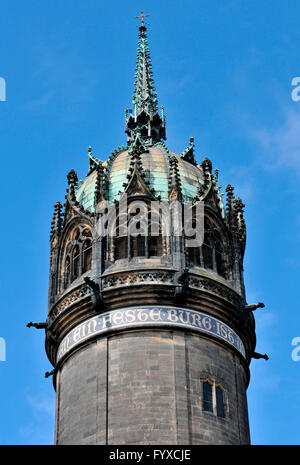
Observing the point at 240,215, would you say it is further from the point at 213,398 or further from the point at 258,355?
the point at 213,398

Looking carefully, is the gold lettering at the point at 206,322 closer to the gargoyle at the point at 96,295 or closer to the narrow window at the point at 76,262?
the gargoyle at the point at 96,295

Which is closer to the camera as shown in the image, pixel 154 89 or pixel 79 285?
pixel 79 285

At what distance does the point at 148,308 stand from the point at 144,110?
54.3ft

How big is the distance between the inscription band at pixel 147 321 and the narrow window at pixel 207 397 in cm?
229

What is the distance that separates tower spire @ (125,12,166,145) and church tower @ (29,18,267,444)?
16.1 feet

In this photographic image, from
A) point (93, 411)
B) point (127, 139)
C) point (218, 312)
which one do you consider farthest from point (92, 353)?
point (127, 139)

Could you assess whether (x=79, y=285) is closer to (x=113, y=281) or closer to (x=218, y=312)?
(x=113, y=281)

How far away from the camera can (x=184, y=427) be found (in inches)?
1624

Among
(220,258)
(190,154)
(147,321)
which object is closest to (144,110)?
(190,154)

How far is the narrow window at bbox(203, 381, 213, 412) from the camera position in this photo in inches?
1683

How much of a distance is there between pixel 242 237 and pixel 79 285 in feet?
28.7

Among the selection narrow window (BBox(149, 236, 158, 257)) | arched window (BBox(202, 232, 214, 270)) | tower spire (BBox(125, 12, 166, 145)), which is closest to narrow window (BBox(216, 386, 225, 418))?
arched window (BBox(202, 232, 214, 270))

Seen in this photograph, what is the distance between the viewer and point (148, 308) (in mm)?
44406
